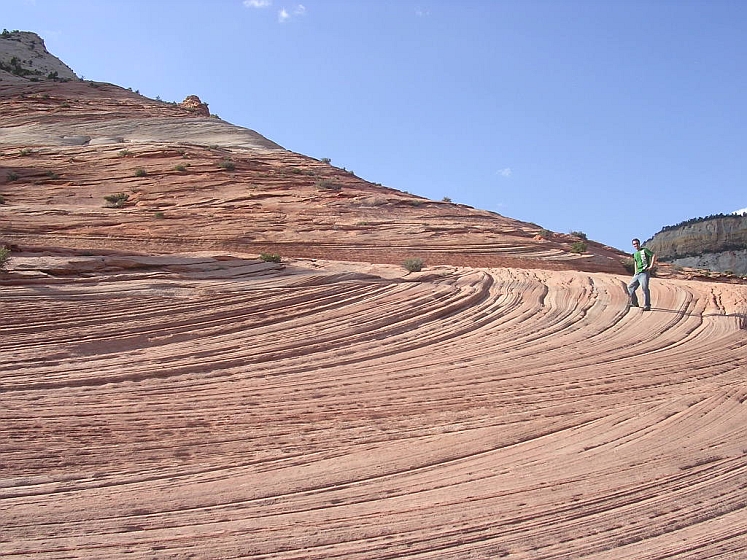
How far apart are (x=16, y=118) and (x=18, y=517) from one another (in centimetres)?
2909

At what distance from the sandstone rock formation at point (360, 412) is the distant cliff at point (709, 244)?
42.2m

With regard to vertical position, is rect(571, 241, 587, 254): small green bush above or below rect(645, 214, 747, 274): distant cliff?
below

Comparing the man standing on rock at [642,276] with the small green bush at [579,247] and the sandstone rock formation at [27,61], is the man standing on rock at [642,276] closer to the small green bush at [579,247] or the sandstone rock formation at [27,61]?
the small green bush at [579,247]

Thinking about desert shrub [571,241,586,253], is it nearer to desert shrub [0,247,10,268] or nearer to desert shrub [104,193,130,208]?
desert shrub [104,193,130,208]

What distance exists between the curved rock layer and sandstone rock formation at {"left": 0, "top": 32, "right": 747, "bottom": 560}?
3cm

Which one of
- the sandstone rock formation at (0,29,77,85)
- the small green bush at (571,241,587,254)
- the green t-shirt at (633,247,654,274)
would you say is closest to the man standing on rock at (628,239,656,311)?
the green t-shirt at (633,247,654,274)

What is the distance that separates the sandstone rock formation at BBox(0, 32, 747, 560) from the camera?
205 inches

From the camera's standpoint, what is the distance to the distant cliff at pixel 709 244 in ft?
167

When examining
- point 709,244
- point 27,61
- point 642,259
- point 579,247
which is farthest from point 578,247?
point 709,244

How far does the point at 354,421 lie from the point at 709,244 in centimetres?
5411

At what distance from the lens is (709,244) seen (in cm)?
5416

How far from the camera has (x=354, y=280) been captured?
1164 centimetres

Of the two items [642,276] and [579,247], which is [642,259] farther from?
[579,247]

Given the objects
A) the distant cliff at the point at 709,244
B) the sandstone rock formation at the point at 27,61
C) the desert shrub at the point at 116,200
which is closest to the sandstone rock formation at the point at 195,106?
the sandstone rock formation at the point at 27,61
